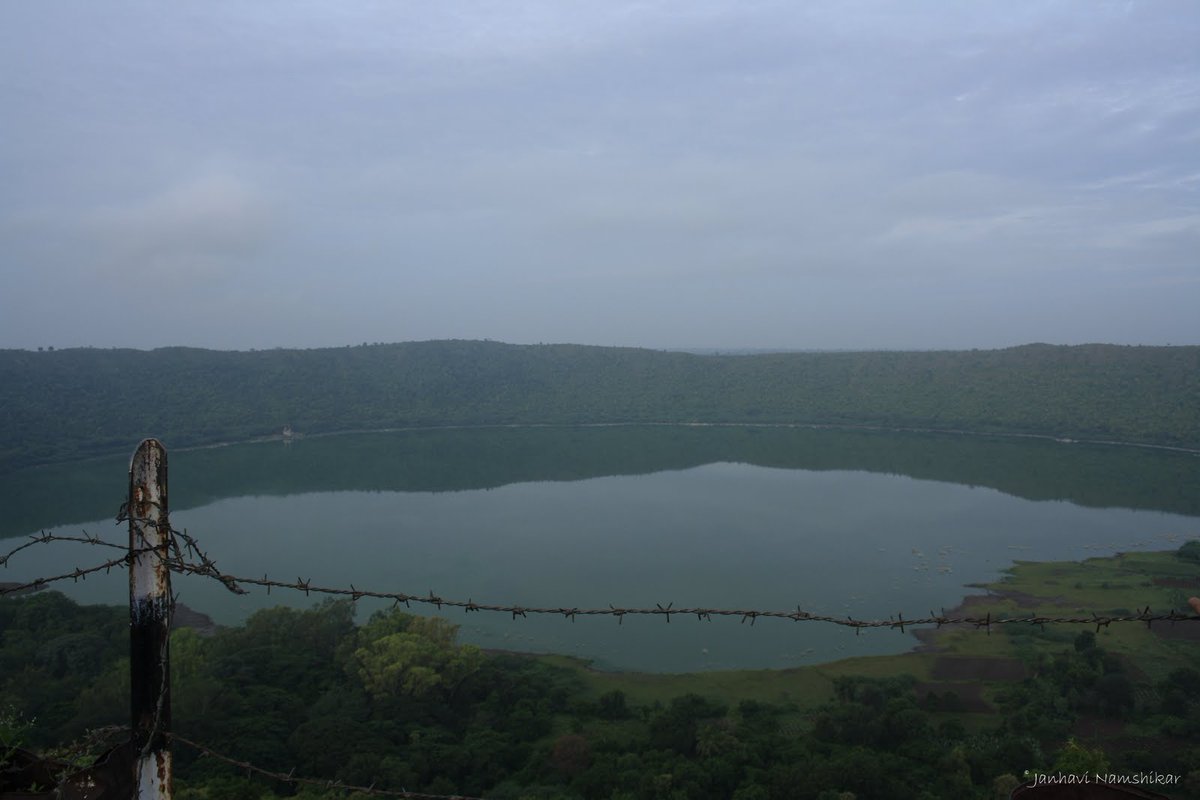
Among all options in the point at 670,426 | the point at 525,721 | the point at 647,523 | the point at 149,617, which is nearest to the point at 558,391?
the point at 670,426

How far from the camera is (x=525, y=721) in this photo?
7656 millimetres

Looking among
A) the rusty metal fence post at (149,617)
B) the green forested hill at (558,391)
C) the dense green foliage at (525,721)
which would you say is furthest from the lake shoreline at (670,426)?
the rusty metal fence post at (149,617)

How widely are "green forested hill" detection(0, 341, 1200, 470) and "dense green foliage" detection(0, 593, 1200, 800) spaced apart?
2384cm

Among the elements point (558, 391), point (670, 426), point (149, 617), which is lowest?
point (670, 426)

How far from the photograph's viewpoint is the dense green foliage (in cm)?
603

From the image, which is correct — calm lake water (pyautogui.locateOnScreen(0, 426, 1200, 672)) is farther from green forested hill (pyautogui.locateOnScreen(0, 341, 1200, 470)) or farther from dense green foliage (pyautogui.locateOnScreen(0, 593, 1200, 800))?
green forested hill (pyautogui.locateOnScreen(0, 341, 1200, 470))

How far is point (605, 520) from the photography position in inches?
802

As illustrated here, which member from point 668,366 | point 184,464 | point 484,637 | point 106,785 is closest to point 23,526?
point 184,464

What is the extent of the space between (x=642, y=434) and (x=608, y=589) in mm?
23448

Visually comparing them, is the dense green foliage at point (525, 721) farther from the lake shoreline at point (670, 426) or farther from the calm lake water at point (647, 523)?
the lake shoreline at point (670, 426)

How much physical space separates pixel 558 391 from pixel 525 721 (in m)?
38.1

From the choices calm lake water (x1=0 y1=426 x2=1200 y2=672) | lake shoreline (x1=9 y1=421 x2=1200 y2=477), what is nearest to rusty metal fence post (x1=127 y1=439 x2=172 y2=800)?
calm lake water (x1=0 y1=426 x2=1200 y2=672)

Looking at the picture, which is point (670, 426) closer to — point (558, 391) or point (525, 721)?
point (558, 391)

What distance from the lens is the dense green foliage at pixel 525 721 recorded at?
6.03 m
